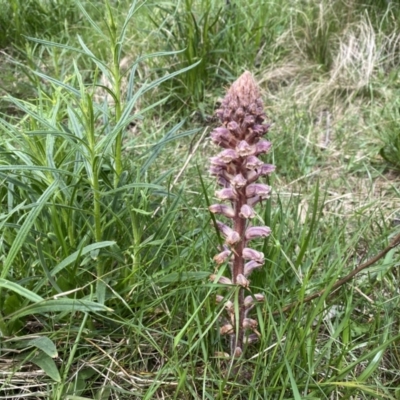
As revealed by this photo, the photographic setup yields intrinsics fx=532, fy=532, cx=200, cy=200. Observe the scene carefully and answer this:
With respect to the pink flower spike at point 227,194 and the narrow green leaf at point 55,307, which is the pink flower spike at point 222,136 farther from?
the narrow green leaf at point 55,307

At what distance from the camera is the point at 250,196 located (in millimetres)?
1602

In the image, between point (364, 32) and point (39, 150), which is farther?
point (364, 32)

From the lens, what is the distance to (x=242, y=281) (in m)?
1.63

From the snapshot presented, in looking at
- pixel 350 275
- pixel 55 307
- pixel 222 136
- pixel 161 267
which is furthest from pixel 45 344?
pixel 350 275

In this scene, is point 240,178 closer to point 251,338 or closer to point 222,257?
point 222,257

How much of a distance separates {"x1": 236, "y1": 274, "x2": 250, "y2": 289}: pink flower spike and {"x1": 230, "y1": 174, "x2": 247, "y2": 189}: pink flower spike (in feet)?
0.95

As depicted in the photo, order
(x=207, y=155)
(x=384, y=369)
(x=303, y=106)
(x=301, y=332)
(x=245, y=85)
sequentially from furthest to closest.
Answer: (x=303, y=106), (x=207, y=155), (x=384, y=369), (x=301, y=332), (x=245, y=85)

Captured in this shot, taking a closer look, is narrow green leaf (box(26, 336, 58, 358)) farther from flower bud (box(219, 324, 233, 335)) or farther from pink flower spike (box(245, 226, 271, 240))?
pink flower spike (box(245, 226, 271, 240))

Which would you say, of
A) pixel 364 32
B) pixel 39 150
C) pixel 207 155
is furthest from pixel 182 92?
pixel 39 150

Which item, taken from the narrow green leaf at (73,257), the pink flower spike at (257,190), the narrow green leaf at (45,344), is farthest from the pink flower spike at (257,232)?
the narrow green leaf at (45,344)

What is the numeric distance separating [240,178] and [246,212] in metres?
0.10

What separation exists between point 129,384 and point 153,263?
0.46m

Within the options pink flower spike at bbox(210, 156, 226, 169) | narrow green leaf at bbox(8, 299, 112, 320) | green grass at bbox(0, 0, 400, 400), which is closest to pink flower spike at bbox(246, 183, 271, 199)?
pink flower spike at bbox(210, 156, 226, 169)

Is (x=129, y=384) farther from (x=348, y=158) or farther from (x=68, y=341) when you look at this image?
(x=348, y=158)
